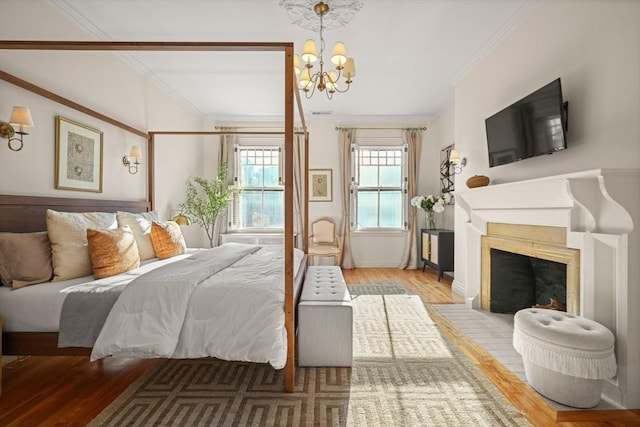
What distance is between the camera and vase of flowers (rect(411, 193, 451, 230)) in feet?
17.3

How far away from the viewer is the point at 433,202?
215 inches

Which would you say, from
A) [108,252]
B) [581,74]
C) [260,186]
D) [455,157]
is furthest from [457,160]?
[108,252]

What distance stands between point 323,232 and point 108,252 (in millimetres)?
3916

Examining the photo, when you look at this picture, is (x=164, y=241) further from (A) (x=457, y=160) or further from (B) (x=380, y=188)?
(B) (x=380, y=188)

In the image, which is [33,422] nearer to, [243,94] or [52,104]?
[52,104]

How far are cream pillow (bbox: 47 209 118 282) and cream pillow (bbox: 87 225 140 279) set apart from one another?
6 cm

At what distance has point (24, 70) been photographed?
2.41 meters

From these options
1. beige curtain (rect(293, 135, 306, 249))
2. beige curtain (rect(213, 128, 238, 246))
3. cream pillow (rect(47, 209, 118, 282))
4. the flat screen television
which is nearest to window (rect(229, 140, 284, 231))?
beige curtain (rect(213, 128, 238, 246))

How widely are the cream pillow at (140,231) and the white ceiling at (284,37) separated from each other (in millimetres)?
1800

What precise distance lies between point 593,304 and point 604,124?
1156 millimetres

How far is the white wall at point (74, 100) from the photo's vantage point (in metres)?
2.35

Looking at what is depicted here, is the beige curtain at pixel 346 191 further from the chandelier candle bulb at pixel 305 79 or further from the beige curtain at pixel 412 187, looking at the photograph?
the chandelier candle bulb at pixel 305 79

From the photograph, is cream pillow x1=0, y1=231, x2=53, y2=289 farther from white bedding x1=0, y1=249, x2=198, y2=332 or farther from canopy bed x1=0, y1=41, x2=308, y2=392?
canopy bed x1=0, y1=41, x2=308, y2=392

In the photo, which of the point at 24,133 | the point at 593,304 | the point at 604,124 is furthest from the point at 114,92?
the point at 593,304
